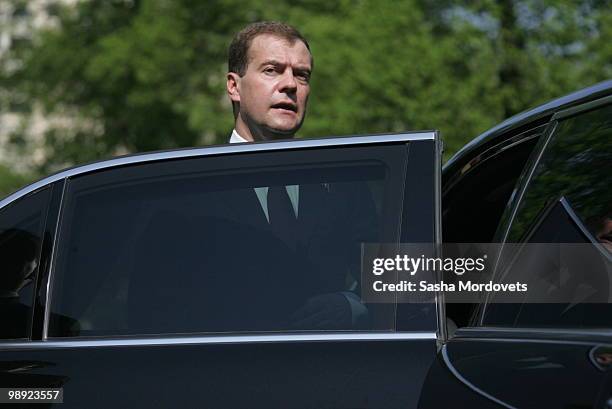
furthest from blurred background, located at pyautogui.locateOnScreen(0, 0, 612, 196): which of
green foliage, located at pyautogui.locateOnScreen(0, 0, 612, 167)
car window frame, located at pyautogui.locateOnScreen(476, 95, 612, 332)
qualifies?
car window frame, located at pyautogui.locateOnScreen(476, 95, 612, 332)

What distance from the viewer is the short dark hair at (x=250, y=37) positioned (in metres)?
4.20

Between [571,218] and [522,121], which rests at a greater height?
[522,121]

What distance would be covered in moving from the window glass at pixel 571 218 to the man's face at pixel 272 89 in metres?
1.30

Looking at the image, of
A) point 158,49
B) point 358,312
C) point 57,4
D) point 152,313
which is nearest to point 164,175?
point 152,313

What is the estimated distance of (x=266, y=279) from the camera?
2.77 metres

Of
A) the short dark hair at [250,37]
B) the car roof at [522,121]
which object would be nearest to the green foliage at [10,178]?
the short dark hair at [250,37]

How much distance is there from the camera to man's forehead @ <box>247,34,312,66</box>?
4113mm

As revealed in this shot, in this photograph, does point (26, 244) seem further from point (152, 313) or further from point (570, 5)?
point (570, 5)

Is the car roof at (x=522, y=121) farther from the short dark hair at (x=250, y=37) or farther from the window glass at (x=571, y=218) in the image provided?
the short dark hair at (x=250, y=37)

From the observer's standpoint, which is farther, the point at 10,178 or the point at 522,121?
the point at 10,178

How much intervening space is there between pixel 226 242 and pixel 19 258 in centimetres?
57

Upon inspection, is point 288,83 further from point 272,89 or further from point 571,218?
point 571,218

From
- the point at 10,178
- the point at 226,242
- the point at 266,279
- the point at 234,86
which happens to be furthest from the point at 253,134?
the point at 10,178

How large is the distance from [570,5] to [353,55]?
3758mm
